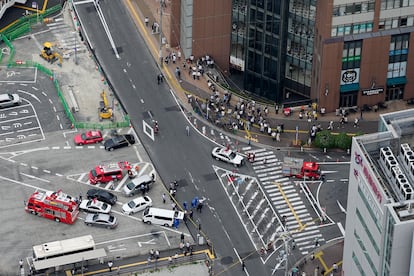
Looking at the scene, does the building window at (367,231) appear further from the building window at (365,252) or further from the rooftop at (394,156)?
the rooftop at (394,156)

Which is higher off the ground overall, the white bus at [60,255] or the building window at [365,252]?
the building window at [365,252]

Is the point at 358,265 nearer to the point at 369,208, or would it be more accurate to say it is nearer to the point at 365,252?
the point at 365,252

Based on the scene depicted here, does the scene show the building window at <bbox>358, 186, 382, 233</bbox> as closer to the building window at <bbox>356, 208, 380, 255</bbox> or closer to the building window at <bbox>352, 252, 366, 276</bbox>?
the building window at <bbox>356, 208, 380, 255</bbox>

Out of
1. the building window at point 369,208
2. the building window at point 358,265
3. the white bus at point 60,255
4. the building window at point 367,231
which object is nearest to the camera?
the building window at point 369,208

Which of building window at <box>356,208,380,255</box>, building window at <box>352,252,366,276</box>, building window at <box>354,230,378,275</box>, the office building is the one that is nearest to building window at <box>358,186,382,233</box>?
the office building

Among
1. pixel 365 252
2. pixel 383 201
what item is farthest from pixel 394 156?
pixel 365 252

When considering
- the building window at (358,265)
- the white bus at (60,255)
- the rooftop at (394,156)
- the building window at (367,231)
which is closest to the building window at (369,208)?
the building window at (367,231)
